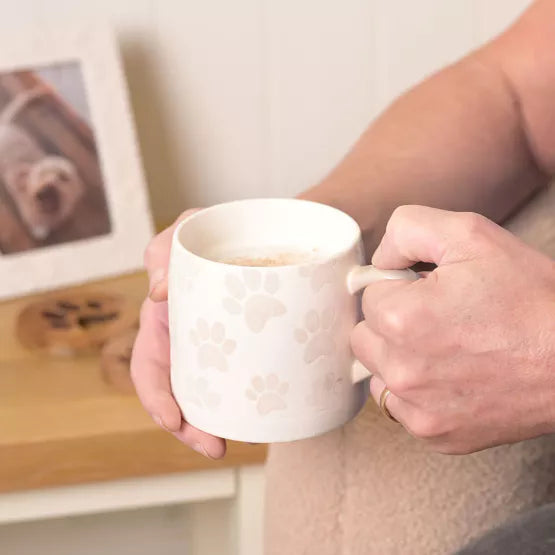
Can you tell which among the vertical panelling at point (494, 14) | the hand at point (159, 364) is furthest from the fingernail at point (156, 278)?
the vertical panelling at point (494, 14)

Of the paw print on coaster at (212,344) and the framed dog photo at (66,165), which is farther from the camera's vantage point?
the framed dog photo at (66,165)

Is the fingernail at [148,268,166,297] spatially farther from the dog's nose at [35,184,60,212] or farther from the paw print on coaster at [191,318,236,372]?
the dog's nose at [35,184,60,212]

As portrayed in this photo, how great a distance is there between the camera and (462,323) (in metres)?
0.48

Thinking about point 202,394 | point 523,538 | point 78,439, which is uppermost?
point 202,394

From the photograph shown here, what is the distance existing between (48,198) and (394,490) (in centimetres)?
55

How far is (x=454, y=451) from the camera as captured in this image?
0.53 metres

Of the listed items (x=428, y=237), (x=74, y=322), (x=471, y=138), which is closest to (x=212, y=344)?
(x=428, y=237)

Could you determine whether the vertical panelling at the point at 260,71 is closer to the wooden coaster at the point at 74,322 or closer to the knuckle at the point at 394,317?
the wooden coaster at the point at 74,322

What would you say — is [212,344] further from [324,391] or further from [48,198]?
[48,198]

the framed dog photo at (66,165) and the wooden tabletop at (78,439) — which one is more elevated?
the framed dog photo at (66,165)

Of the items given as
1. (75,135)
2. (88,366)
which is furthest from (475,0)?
(88,366)

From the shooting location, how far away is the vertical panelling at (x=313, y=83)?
1048 millimetres

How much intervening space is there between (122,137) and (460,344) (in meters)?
0.63

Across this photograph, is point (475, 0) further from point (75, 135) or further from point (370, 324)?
point (370, 324)
